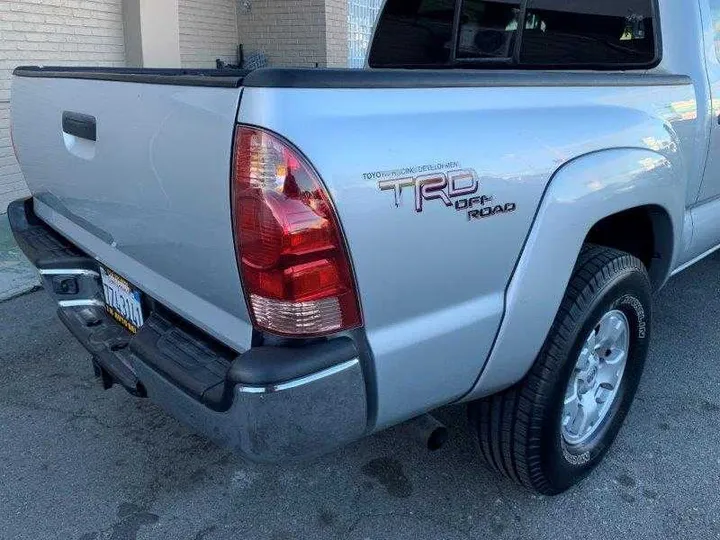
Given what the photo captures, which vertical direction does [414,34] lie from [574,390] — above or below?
above

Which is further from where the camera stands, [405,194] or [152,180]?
[152,180]

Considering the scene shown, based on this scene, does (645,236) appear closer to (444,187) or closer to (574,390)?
(574,390)

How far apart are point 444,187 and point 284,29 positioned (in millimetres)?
8121

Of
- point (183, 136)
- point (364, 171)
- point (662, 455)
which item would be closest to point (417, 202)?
point (364, 171)

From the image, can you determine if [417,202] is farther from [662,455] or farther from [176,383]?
[662,455]

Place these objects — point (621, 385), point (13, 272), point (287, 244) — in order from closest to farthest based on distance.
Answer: point (287, 244)
point (621, 385)
point (13, 272)

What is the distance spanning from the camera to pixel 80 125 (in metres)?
2.25

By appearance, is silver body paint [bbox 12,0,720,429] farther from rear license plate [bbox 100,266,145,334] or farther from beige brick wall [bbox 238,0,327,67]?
beige brick wall [bbox 238,0,327,67]

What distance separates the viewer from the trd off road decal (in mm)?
1640

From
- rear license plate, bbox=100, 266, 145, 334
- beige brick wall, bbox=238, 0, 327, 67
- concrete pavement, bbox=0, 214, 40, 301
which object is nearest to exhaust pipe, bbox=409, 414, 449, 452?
→ rear license plate, bbox=100, 266, 145, 334

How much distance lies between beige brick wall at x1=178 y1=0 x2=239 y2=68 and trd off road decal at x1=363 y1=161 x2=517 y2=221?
684cm

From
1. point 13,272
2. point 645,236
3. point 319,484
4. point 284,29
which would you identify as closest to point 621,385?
point 645,236

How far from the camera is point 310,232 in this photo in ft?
5.18

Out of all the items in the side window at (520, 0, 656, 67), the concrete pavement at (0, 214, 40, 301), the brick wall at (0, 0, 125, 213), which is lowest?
the concrete pavement at (0, 214, 40, 301)
